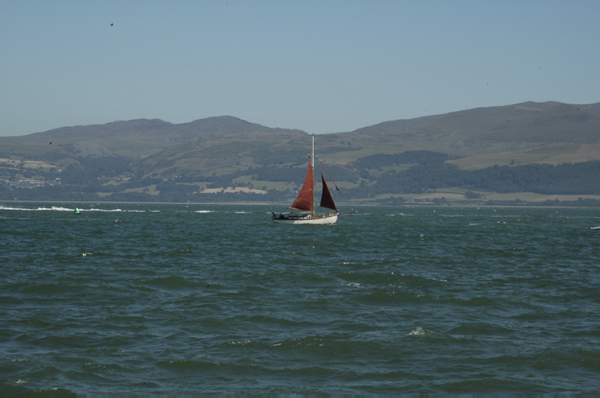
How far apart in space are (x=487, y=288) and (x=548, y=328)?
27.1 feet

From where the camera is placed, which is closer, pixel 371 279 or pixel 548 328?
pixel 548 328

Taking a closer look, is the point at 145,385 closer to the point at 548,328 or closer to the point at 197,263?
the point at 548,328

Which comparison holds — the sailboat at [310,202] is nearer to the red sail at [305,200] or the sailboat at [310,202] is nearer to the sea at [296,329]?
the red sail at [305,200]

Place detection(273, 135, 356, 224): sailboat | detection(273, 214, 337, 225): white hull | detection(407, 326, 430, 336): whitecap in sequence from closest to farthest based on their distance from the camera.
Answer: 1. detection(407, 326, 430, 336): whitecap
2. detection(273, 135, 356, 224): sailboat
3. detection(273, 214, 337, 225): white hull

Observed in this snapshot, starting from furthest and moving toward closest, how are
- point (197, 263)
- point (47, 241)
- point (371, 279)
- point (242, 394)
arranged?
point (47, 241) < point (197, 263) < point (371, 279) < point (242, 394)

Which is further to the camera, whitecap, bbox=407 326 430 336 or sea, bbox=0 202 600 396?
whitecap, bbox=407 326 430 336

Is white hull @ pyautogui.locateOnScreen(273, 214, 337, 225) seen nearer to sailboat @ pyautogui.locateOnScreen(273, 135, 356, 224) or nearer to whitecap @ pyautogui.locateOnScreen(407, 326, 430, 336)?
sailboat @ pyautogui.locateOnScreen(273, 135, 356, 224)

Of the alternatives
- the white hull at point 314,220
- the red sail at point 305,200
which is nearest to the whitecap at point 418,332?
the red sail at point 305,200

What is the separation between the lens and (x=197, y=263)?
131 ft

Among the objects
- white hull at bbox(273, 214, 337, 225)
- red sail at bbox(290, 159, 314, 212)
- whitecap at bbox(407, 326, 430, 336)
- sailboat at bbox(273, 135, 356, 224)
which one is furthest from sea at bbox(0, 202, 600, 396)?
white hull at bbox(273, 214, 337, 225)

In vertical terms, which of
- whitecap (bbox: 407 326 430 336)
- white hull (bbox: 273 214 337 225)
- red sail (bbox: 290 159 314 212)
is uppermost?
red sail (bbox: 290 159 314 212)

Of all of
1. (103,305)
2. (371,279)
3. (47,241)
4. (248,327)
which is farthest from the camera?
(47,241)

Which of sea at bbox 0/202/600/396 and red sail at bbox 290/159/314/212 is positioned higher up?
red sail at bbox 290/159/314/212

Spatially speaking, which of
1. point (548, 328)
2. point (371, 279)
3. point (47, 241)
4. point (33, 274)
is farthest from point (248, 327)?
point (47, 241)
